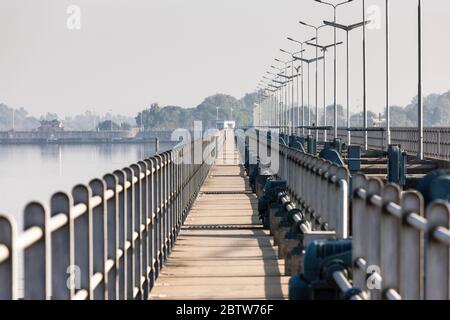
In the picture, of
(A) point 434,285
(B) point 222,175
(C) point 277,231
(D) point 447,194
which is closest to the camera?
(A) point 434,285

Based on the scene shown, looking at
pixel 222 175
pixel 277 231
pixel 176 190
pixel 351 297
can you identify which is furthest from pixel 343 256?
pixel 222 175

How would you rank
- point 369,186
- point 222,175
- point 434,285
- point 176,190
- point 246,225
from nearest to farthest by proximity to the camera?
point 434,285 → point 369,186 → point 176,190 → point 246,225 → point 222,175

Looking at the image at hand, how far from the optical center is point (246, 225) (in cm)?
2995

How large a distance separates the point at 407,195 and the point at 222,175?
55.4 m

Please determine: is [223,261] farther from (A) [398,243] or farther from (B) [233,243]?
(A) [398,243]

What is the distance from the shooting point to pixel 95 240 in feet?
36.0

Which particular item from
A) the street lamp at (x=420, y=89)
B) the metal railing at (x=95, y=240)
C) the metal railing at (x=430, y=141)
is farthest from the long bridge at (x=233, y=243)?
the metal railing at (x=430, y=141)

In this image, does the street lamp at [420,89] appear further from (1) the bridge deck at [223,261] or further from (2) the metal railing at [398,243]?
(2) the metal railing at [398,243]

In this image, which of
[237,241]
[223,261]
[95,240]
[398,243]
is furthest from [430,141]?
[398,243]

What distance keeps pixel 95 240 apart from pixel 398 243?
2851 mm

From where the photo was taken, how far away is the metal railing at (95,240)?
24.3ft

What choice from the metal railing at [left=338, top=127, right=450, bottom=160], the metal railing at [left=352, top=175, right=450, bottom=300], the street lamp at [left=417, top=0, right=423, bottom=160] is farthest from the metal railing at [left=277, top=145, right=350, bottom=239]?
the metal railing at [left=338, top=127, right=450, bottom=160]

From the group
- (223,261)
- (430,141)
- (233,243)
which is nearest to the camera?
(223,261)

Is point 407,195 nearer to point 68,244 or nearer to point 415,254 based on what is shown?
point 415,254
